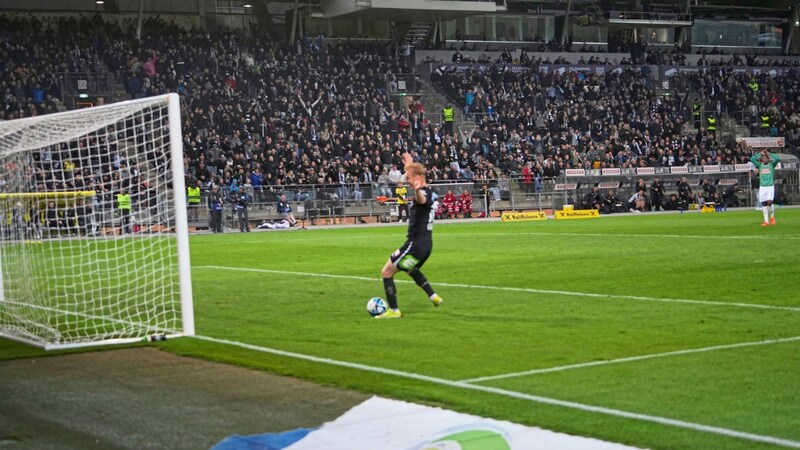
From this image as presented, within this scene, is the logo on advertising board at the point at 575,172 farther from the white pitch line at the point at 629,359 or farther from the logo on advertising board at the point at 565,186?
the white pitch line at the point at 629,359

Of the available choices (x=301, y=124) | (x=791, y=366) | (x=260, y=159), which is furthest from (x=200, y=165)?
(x=791, y=366)

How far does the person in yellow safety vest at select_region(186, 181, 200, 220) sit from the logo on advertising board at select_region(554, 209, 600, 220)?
14863 mm

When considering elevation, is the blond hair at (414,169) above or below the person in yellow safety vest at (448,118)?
below

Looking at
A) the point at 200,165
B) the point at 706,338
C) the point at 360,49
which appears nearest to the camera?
the point at 706,338

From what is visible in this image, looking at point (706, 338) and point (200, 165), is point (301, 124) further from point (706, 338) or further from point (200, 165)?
point (706, 338)

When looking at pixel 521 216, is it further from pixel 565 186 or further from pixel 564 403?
pixel 564 403

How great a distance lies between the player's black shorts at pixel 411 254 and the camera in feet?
43.3

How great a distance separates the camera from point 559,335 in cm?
1127

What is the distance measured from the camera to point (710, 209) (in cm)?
4628

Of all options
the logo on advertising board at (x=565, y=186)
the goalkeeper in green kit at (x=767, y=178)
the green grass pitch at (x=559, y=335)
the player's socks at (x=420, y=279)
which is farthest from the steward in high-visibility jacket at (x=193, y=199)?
the player's socks at (x=420, y=279)

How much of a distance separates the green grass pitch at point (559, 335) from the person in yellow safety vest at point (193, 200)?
631 inches

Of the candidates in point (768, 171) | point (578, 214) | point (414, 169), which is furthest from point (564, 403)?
point (578, 214)

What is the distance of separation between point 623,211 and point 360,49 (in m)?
17.6

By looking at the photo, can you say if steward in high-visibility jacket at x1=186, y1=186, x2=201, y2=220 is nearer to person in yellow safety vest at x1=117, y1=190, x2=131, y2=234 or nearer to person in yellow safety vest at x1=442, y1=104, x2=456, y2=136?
person in yellow safety vest at x1=442, y1=104, x2=456, y2=136
